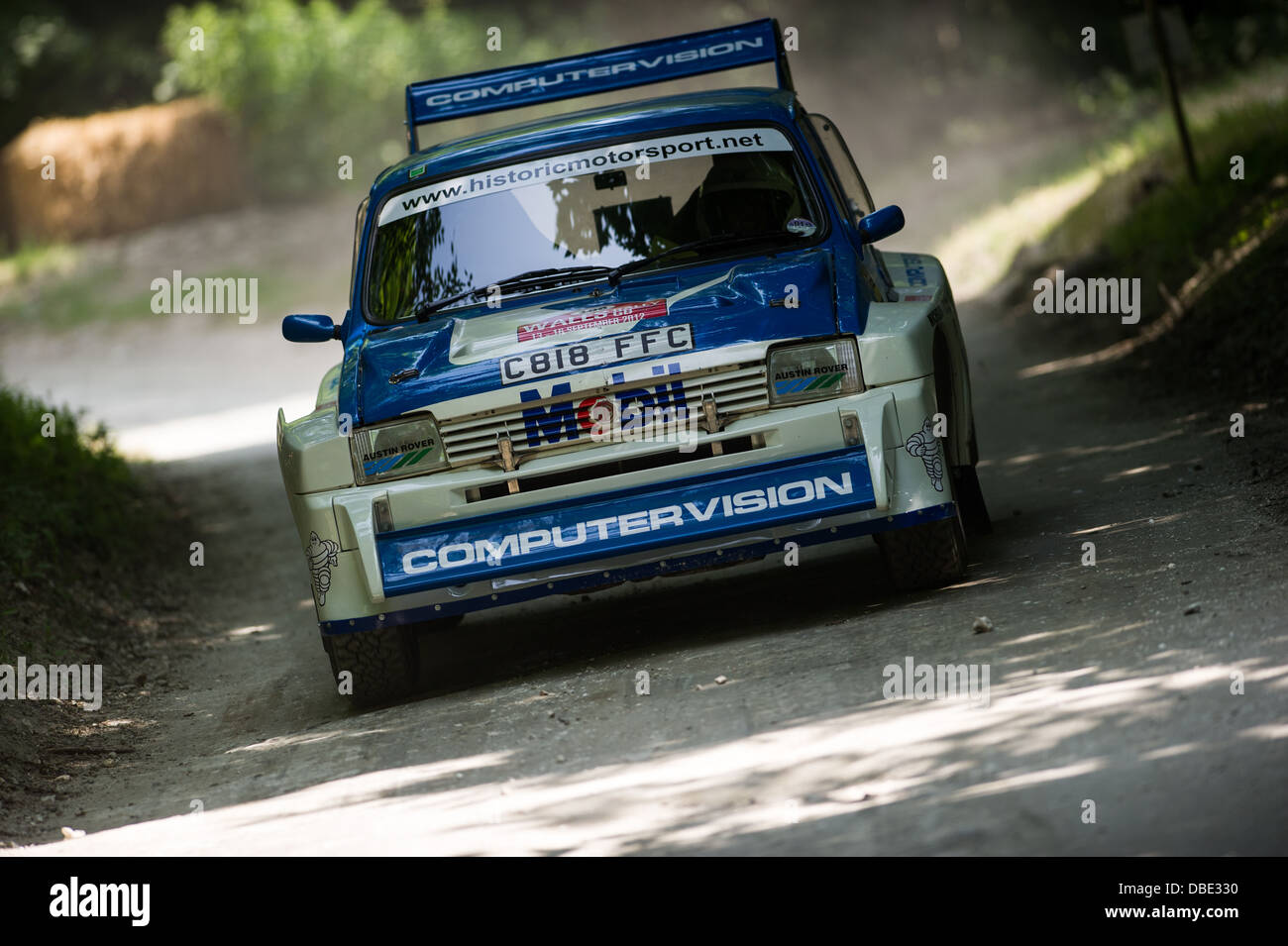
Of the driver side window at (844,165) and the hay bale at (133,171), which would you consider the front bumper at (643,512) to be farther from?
the hay bale at (133,171)

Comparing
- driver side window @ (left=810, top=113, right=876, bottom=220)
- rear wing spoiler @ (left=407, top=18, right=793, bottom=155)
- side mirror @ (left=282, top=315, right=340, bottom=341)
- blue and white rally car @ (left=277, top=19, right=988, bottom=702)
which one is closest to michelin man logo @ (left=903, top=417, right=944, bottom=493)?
blue and white rally car @ (left=277, top=19, right=988, bottom=702)

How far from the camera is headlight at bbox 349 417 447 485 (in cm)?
671

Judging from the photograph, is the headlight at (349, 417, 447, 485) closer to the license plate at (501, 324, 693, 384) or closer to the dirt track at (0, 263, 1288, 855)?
the license plate at (501, 324, 693, 384)

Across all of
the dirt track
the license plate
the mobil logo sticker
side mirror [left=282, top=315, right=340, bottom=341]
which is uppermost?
side mirror [left=282, top=315, right=340, bottom=341]

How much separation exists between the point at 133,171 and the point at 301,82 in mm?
4655

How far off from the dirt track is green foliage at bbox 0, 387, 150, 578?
1.31 m

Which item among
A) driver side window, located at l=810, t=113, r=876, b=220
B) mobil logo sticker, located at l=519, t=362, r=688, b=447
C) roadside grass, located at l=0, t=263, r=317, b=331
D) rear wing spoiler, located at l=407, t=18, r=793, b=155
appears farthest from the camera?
roadside grass, located at l=0, t=263, r=317, b=331

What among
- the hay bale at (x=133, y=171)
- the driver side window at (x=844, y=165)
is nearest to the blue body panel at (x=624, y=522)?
the driver side window at (x=844, y=165)

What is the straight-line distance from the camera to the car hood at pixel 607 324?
6684mm

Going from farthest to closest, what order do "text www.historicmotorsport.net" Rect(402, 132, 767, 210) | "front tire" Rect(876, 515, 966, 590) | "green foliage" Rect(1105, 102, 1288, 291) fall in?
"green foliage" Rect(1105, 102, 1288, 291)
"text www.historicmotorsport.net" Rect(402, 132, 767, 210)
"front tire" Rect(876, 515, 966, 590)

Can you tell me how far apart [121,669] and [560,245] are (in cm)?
347

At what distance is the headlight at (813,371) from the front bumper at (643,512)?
0.06 meters

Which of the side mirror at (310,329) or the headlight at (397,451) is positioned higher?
the side mirror at (310,329)

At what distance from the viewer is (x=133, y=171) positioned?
131 ft
